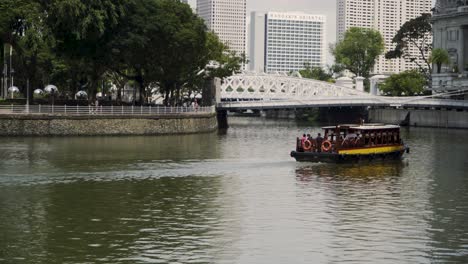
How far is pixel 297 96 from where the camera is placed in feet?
538

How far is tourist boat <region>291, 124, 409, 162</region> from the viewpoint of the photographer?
60.3 m

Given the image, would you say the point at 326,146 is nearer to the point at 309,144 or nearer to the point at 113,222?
the point at 309,144

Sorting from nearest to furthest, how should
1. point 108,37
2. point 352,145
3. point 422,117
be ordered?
1. point 352,145
2. point 108,37
3. point 422,117

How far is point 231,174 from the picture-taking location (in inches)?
2115

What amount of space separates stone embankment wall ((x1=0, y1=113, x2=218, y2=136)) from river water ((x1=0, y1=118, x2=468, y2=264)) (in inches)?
597

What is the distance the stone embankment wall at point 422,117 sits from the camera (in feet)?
407

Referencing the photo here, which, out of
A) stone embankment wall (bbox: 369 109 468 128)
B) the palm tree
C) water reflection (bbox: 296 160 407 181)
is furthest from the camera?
the palm tree

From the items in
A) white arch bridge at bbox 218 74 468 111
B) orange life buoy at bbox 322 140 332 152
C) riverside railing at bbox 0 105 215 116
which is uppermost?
white arch bridge at bbox 218 74 468 111

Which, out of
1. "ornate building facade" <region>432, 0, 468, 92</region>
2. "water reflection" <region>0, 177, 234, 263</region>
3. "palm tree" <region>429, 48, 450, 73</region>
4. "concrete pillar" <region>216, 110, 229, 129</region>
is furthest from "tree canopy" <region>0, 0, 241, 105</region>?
"ornate building facade" <region>432, 0, 468, 92</region>

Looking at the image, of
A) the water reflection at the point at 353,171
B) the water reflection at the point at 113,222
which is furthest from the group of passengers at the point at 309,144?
the water reflection at the point at 113,222

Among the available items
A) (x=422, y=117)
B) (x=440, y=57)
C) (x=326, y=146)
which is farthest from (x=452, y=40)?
(x=326, y=146)

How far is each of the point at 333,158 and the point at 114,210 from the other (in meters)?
23.1

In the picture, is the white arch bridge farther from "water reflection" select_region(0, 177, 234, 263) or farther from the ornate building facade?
"water reflection" select_region(0, 177, 234, 263)

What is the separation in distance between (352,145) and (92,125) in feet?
103
